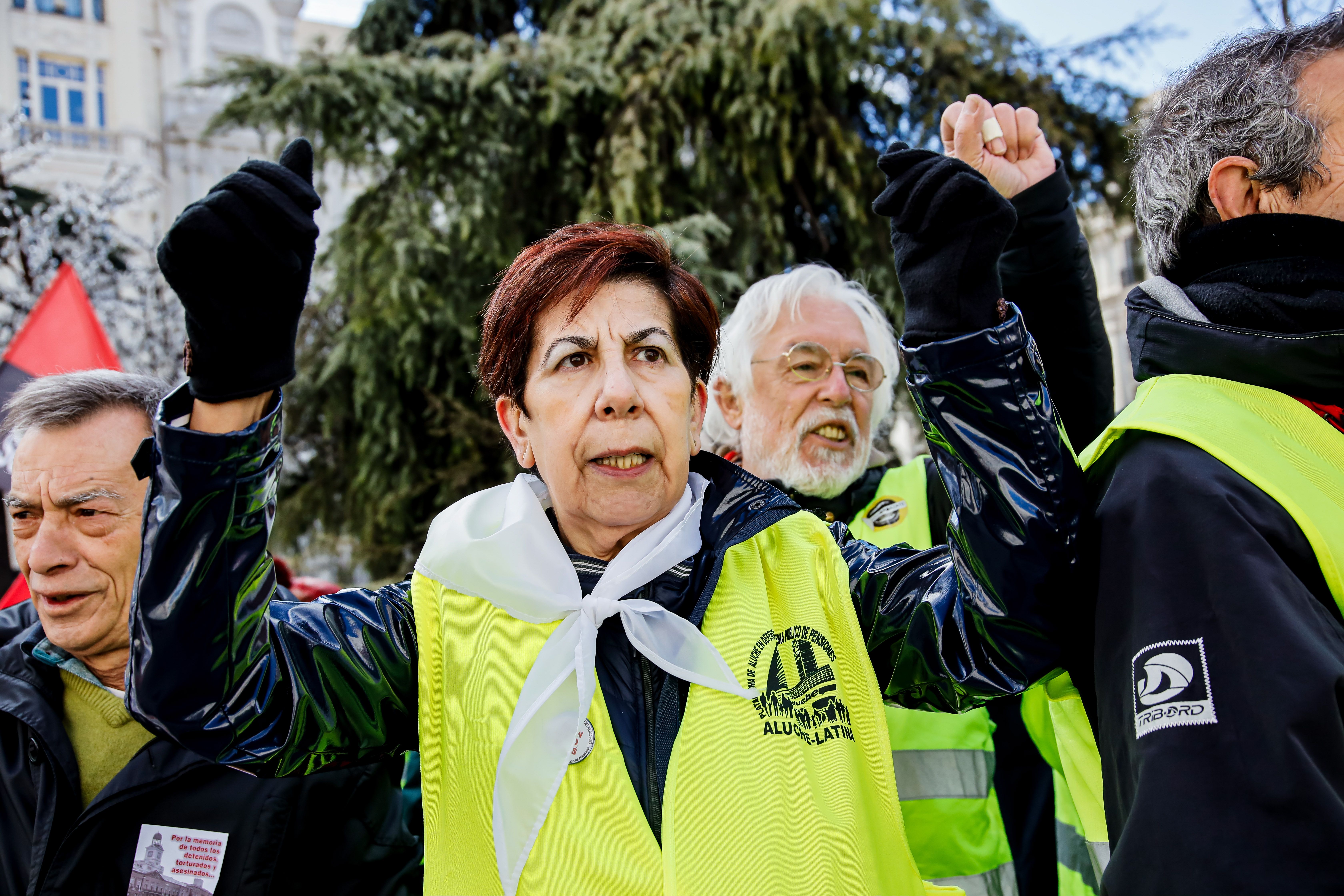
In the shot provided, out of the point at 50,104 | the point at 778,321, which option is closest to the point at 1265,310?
the point at 778,321

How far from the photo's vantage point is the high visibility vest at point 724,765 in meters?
1.48

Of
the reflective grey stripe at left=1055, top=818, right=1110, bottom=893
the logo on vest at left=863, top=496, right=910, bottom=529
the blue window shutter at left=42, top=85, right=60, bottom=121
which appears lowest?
the reflective grey stripe at left=1055, top=818, right=1110, bottom=893

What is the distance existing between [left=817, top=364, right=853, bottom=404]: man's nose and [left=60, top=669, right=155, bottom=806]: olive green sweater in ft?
6.33

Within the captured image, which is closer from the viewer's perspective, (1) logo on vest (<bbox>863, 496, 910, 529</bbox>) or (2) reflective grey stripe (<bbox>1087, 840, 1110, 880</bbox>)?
(2) reflective grey stripe (<bbox>1087, 840, 1110, 880</bbox>)

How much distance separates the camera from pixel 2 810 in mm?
2135

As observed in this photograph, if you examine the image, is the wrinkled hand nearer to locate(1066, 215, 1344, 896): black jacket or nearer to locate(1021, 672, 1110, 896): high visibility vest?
locate(1066, 215, 1344, 896): black jacket

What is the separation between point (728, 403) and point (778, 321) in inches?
12.1

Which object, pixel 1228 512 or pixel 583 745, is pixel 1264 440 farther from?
pixel 583 745

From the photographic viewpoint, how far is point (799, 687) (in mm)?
1638

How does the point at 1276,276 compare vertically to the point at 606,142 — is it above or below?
below

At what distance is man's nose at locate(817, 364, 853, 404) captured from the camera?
112 inches

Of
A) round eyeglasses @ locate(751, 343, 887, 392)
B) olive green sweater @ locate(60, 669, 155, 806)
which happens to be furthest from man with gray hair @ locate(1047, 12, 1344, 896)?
Result: olive green sweater @ locate(60, 669, 155, 806)

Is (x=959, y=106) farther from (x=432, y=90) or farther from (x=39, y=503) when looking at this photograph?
(x=432, y=90)

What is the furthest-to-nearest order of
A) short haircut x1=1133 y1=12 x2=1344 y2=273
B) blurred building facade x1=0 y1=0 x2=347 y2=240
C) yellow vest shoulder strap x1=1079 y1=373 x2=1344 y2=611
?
blurred building facade x1=0 y1=0 x2=347 y2=240 < short haircut x1=1133 y1=12 x2=1344 y2=273 < yellow vest shoulder strap x1=1079 y1=373 x2=1344 y2=611
